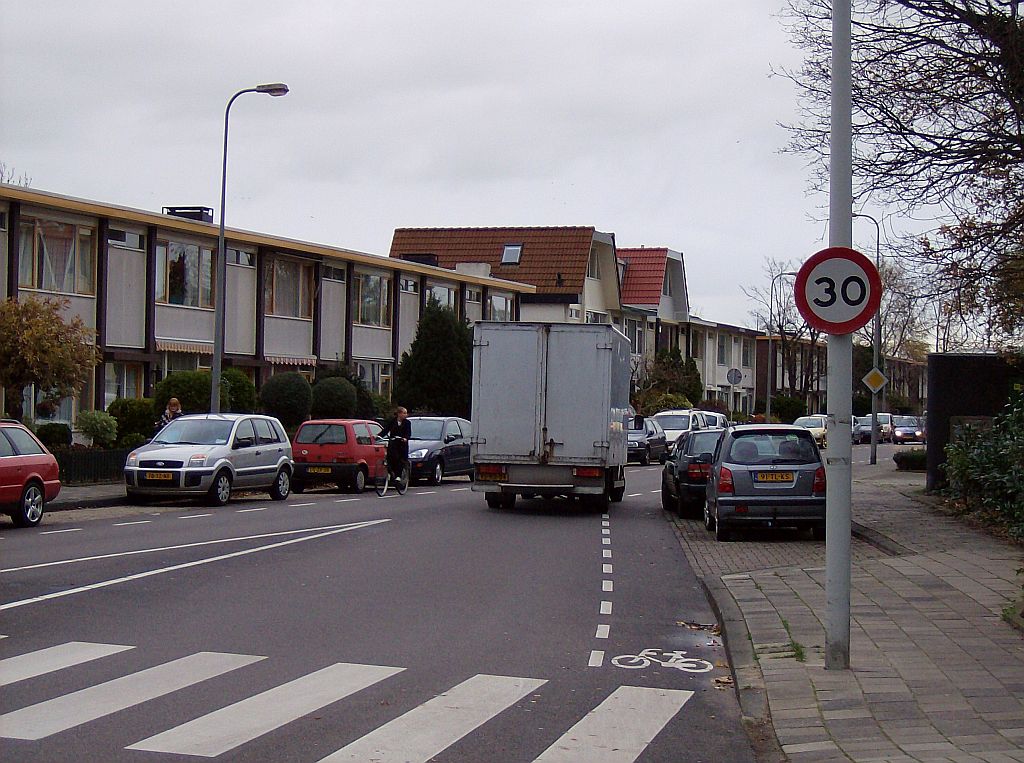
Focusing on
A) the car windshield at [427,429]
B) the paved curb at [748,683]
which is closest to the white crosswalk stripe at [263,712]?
the paved curb at [748,683]

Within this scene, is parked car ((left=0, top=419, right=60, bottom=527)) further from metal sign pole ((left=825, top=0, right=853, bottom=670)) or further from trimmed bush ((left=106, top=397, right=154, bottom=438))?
metal sign pole ((left=825, top=0, right=853, bottom=670))

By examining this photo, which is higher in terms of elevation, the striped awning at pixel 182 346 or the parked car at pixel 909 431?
the striped awning at pixel 182 346

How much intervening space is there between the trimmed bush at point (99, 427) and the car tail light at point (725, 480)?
15.4m

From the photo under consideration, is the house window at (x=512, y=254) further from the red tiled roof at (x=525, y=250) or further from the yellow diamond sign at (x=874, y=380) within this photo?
the yellow diamond sign at (x=874, y=380)

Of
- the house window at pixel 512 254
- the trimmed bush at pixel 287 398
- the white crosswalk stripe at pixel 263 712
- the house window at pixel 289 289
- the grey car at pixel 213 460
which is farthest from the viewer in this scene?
the house window at pixel 512 254

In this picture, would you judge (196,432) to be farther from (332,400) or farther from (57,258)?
(332,400)

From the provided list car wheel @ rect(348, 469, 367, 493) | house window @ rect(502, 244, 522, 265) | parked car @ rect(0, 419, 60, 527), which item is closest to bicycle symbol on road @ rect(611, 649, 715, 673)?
parked car @ rect(0, 419, 60, 527)

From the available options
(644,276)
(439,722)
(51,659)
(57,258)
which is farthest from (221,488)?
(644,276)

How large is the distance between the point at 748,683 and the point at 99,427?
22.2 metres

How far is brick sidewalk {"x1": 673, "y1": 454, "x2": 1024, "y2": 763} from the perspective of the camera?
690 cm

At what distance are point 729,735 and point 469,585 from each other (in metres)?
6.27

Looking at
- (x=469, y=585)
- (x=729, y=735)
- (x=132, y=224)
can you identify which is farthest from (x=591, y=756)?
(x=132, y=224)

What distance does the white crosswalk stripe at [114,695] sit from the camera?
7.06 meters

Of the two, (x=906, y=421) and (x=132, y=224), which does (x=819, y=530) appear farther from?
(x=906, y=421)
